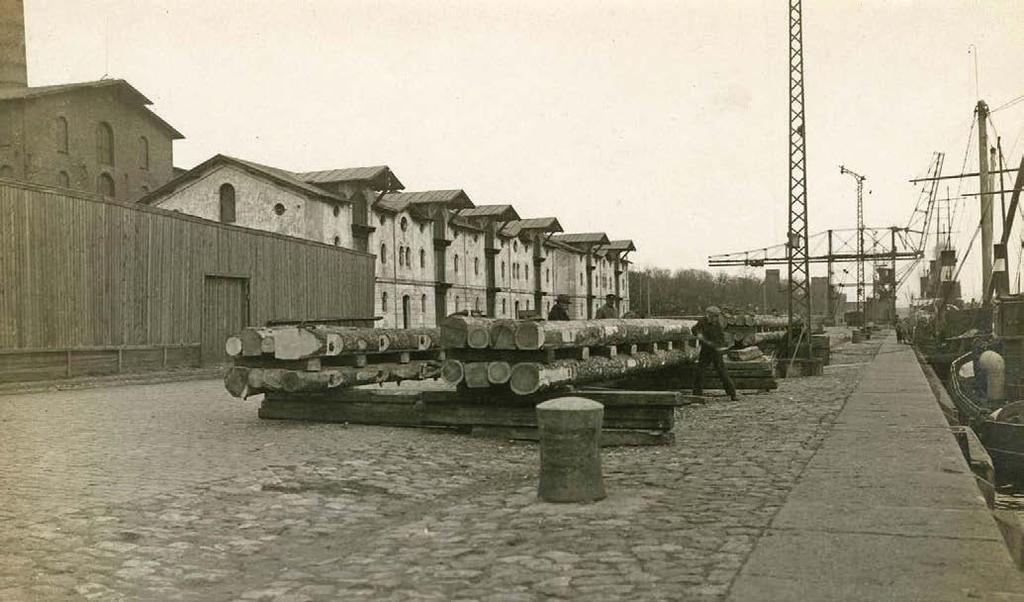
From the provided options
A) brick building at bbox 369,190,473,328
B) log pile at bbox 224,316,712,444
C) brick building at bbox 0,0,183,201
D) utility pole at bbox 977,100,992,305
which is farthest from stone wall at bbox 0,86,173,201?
utility pole at bbox 977,100,992,305

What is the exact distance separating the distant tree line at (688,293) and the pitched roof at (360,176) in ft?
140

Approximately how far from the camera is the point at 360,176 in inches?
1652

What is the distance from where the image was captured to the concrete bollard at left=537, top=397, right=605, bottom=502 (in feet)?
20.9

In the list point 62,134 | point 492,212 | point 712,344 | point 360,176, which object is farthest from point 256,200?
point 712,344

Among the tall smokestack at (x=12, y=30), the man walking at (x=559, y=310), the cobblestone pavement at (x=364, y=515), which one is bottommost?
the cobblestone pavement at (x=364, y=515)

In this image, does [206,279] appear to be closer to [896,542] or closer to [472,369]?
[472,369]

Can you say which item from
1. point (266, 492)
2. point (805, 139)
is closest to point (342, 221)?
point (805, 139)

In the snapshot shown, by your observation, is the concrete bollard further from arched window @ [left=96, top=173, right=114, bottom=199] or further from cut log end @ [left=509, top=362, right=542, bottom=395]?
arched window @ [left=96, top=173, right=114, bottom=199]

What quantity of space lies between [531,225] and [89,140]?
31.2m

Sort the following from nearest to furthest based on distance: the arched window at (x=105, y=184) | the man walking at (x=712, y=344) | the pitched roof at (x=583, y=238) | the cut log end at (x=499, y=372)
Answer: the cut log end at (x=499, y=372)
the man walking at (x=712, y=344)
the arched window at (x=105, y=184)
the pitched roof at (x=583, y=238)

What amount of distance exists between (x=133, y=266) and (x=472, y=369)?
15.4 metres

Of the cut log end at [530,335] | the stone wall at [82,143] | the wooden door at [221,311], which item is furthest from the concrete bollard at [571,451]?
the stone wall at [82,143]

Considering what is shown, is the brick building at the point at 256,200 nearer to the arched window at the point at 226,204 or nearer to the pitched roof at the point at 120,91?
the arched window at the point at 226,204

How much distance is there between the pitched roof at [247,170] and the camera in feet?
126
